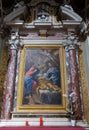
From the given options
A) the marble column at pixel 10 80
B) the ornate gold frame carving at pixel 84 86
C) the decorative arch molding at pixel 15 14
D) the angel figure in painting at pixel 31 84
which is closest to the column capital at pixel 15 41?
the marble column at pixel 10 80

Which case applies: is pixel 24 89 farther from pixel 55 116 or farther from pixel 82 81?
pixel 82 81

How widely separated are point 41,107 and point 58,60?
5.33 ft

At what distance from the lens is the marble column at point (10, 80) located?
619 cm

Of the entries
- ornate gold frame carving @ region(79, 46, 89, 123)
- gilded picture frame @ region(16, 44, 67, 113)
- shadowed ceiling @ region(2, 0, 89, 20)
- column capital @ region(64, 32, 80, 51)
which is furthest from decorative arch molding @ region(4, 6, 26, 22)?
ornate gold frame carving @ region(79, 46, 89, 123)

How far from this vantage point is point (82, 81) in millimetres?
6777

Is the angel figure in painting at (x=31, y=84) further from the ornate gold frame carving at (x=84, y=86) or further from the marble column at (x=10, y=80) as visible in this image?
the ornate gold frame carving at (x=84, y=86)

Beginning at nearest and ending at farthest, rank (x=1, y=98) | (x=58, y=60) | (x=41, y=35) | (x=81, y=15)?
(x=1, y=98) → (x=58, y=60) → (x=41, y=35) → (x=81, y=15)

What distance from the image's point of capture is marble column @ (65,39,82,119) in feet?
20.5

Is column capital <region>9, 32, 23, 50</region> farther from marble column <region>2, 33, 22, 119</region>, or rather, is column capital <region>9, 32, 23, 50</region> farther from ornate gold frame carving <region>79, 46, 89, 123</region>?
ornate gold frame carving <region>79, 46, 89, 123</region>

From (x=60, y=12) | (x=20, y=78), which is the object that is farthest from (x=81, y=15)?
(x=20, y=78)

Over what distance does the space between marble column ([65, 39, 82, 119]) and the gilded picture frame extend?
0.51 ft

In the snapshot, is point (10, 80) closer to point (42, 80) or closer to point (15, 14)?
point (42, 80)

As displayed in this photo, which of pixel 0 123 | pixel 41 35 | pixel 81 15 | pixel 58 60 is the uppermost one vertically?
pixel 81 15

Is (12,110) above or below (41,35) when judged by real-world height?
below
